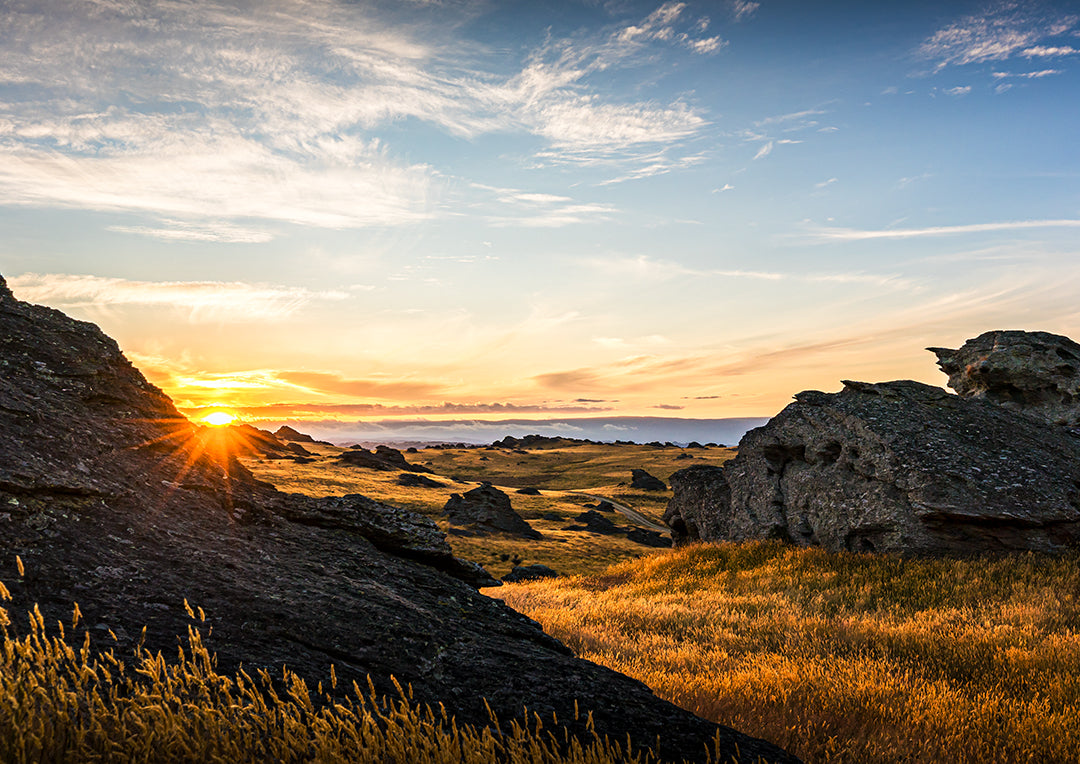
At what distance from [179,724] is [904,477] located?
1799 cm

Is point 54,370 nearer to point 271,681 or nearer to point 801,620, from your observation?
point 271,681

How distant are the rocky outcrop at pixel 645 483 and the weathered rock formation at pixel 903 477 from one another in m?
119

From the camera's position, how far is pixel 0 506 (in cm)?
521

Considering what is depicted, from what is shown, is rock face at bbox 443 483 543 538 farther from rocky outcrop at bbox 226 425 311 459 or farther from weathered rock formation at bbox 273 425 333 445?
weathered rock formation at bbox 273 425 333 445

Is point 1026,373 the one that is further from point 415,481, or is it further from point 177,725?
point 415,481

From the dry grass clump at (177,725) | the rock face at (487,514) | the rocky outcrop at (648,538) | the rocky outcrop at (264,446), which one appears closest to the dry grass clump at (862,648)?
the dry grass clump at (177,725)

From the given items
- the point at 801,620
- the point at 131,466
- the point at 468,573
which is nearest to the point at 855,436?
the point at 801,620

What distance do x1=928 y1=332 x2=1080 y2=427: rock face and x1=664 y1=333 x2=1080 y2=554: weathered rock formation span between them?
0.64 meters

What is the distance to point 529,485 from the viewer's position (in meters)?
162

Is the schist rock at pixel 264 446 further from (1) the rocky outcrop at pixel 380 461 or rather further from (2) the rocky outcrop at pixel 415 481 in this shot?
(2) the rocky outcrop at pixel 415 481

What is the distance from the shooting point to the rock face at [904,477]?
15.6m

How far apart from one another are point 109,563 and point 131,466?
6.46 feet

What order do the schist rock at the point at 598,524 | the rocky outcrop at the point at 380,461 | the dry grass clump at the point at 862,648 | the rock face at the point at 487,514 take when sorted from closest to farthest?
the dry grass clump at the point at 862,648, the rock face at the point at 487,514, the schist rock at the point at 598,524, the rocky outcrop at the point at 380,461

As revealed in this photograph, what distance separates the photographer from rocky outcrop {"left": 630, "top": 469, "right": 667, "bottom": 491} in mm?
141000
